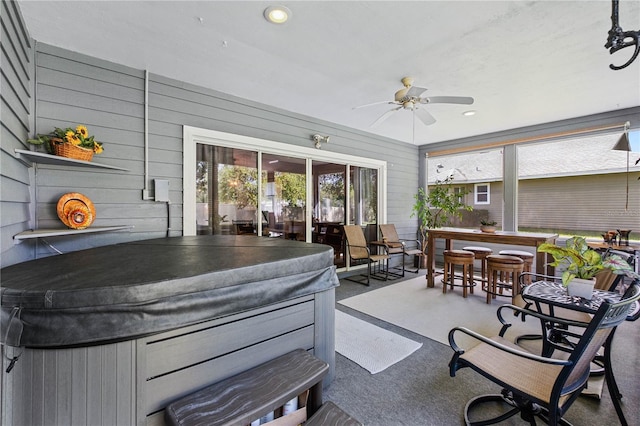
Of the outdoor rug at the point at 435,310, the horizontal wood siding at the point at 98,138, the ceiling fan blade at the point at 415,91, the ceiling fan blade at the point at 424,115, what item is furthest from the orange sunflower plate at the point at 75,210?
the ceiling fan blade at the point at 424,115

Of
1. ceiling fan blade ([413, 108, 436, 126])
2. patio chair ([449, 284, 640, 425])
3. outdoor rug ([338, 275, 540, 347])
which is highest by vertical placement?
ceiling fan blade ([413, 108, 436, 126])

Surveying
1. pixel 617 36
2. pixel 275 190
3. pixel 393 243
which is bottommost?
pixel 393 243

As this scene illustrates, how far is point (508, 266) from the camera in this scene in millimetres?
3539

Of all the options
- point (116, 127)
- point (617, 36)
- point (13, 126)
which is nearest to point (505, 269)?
point (617, 36)

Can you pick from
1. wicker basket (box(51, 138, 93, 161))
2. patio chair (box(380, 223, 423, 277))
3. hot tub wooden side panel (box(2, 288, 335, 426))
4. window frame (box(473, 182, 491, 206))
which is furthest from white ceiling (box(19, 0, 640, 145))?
patio chair (box(380, 223, 423, 277))

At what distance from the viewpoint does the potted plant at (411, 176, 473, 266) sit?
17.2 ft

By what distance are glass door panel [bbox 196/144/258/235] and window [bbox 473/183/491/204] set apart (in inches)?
190

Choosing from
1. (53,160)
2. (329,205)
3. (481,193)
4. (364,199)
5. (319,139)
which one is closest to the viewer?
(53,160)

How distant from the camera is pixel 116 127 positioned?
111 inches

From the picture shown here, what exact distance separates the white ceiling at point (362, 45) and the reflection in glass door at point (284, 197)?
0.99m

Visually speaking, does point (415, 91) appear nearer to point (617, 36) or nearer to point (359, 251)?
point (617, 36)

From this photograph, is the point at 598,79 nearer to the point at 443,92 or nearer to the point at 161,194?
the point at 443,92

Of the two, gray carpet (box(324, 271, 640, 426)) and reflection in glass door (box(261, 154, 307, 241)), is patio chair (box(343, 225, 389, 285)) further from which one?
gray carpet (box(324, 271, 640, 426))

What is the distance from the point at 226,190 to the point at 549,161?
5.73 m
